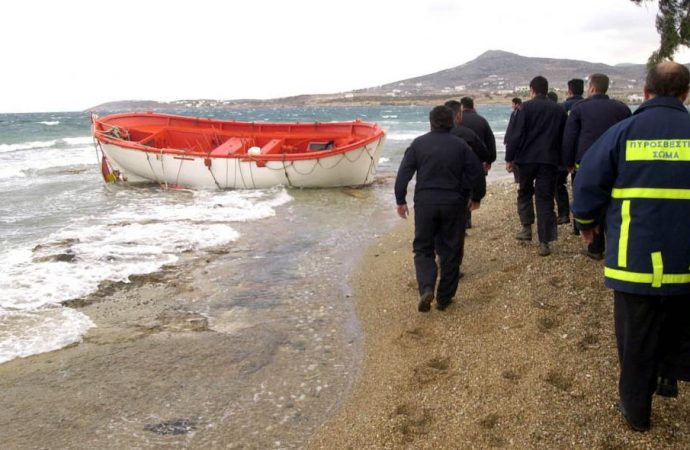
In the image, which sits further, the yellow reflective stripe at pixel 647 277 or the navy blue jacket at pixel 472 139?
the navy blue jacket at pixel 472 139

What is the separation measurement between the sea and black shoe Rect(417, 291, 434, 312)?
59 cm

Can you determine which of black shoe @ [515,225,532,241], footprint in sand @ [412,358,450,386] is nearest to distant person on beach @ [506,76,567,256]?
black shoe @ [515,225,532,241]

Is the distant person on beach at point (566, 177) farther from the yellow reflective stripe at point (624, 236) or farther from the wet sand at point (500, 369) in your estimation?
the yellow reflective stripe at point (624, 236)

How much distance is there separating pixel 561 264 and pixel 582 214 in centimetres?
279

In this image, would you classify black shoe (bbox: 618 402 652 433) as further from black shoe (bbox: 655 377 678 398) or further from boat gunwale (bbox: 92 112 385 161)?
boat gunwale (bbox: 92 112 385 161)

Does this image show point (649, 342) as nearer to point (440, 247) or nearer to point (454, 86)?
point (440, 247)

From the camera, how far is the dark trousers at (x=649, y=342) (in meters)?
2.61

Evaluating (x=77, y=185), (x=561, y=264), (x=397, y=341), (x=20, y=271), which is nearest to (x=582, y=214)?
(x=397, y=341)

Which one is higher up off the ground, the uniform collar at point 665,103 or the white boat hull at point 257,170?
the uniform collar at point 665,103

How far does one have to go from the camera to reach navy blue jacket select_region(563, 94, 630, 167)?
17.1 ft

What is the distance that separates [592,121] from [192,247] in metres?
5.36

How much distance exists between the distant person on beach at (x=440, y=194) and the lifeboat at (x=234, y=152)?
8240 millimetres

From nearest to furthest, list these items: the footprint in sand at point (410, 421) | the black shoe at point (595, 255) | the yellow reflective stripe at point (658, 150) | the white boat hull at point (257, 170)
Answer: the yellow reflective stripe at point (658, 150), the footprint in sand at point (410, 421), the black shoe at point (595, 255), the white boat hull at point (257, 170)

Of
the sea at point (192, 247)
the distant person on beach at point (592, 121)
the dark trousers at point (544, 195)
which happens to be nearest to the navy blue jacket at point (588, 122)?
the distant person on beach at point (592, 121)
